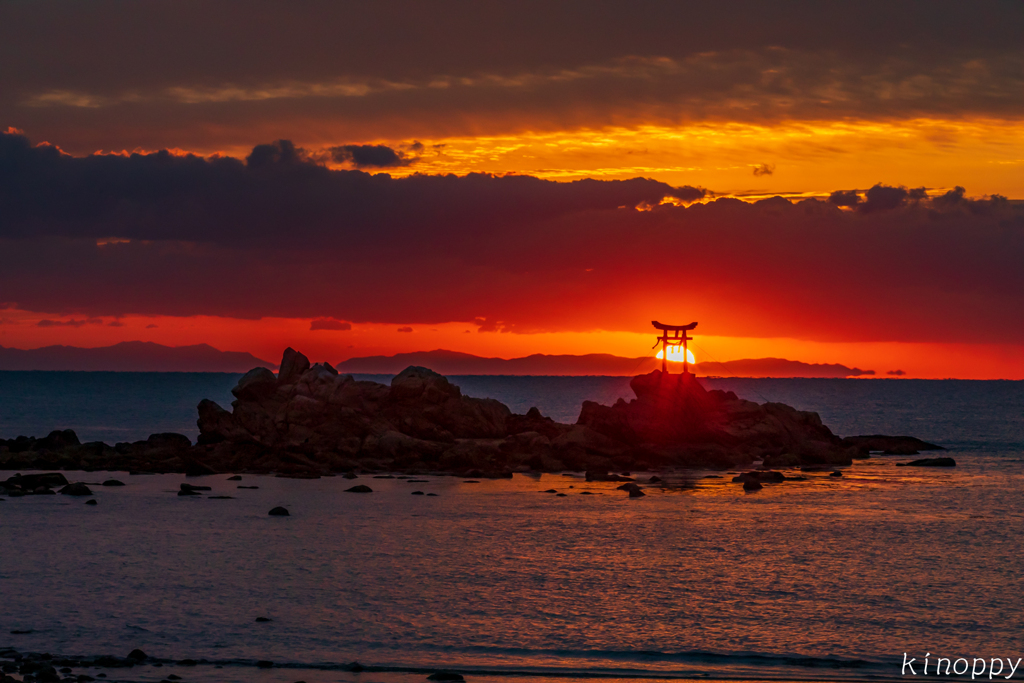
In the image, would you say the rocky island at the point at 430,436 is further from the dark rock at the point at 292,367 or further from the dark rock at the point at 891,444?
the dark rock at the point at 891,444

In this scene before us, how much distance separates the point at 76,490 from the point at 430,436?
1183 inches

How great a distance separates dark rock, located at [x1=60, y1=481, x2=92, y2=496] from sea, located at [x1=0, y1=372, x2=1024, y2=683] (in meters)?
1.04

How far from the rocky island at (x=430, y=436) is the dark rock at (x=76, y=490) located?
12.8m

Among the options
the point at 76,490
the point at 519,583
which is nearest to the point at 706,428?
the point at 76,490

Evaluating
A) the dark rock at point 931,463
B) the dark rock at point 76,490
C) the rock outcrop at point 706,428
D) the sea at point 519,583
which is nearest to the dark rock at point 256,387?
the sea at point 519,583

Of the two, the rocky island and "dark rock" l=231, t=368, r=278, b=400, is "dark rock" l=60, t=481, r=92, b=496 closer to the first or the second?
the rocky island

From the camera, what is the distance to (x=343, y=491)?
59.2m

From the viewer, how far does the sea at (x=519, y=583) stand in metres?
23.8

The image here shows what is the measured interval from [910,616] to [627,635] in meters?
8.62

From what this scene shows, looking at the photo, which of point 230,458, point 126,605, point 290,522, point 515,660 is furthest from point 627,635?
point 230,458

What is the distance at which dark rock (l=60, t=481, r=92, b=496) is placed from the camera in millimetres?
56531

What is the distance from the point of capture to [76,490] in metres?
56.8

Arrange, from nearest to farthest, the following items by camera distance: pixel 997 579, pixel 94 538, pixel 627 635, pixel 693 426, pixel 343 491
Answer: pixel 627 635 < pixel 997 579 < pixel 94 538 < pixel 343 491 < pixel 693 426

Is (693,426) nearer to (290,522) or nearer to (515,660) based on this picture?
(290,522)
